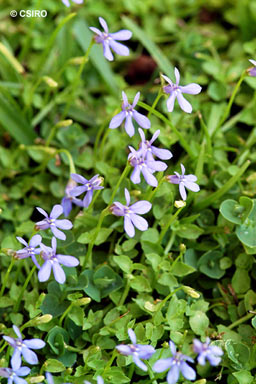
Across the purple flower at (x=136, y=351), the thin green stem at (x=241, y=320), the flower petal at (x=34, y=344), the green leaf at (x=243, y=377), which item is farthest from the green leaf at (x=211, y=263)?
the flower petal at (x=34, y=344)

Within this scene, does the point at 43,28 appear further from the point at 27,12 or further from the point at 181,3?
the point at 181,3

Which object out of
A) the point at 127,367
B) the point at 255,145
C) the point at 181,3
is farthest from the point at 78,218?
the point at 181,3

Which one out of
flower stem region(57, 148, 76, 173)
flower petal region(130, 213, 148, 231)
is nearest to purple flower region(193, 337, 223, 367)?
flower petal region(130, 213, 148, 231)

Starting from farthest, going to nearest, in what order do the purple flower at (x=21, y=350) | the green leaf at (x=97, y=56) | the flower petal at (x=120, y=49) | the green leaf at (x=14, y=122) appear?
the green leaf at (x=97, y=56), the green leaf at (x=14, y=122), the flower petal at (x=120, y=49), the purple flower at (x=21, y=350)

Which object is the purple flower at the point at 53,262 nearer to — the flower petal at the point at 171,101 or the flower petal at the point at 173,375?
the flower petal at the point at 173,375

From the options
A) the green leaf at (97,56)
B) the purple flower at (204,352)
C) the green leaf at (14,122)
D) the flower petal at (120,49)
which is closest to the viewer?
the purple flower at (204,352)

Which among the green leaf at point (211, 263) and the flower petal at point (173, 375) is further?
the green leaf at point (211, 263)

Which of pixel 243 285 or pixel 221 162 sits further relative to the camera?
pixel 221 162
